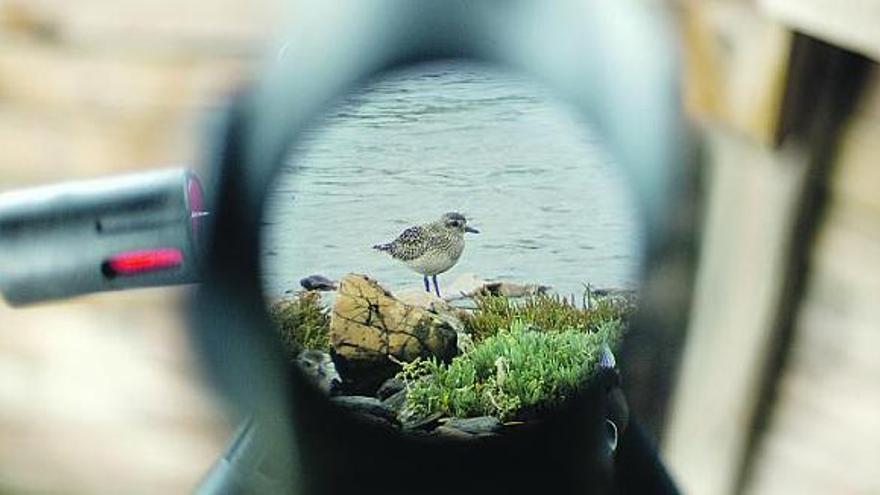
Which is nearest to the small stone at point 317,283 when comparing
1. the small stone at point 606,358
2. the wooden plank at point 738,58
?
the small stone at point 606,358

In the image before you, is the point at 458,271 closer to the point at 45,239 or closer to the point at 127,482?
the point at 45,239

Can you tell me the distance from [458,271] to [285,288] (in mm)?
74

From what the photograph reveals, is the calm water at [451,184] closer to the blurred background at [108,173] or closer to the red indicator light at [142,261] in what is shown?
the red indicator light at [142,261]

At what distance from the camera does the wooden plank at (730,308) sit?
2.34 ft

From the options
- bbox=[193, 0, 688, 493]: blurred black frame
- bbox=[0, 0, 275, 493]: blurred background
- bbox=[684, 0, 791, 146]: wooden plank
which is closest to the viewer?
bbox=[193, 0, 688, 493]: blurred black frame

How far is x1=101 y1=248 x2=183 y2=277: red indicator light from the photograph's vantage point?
54 centimetres

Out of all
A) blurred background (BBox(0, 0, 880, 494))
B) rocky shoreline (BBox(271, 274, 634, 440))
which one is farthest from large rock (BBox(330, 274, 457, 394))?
blurred background (BBox(0, 0, 880, 494))

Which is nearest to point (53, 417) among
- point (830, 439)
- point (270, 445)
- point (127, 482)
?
point (127, 482)

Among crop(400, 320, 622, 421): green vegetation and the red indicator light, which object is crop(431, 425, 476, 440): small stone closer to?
crop(400, 320, 622, 421): green vegetation

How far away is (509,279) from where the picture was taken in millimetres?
535

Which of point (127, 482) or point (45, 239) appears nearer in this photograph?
point (45, 239)

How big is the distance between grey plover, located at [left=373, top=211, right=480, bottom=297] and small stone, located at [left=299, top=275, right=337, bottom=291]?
24 millimetres

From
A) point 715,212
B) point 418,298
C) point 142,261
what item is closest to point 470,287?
point 418,298

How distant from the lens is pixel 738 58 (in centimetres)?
65
